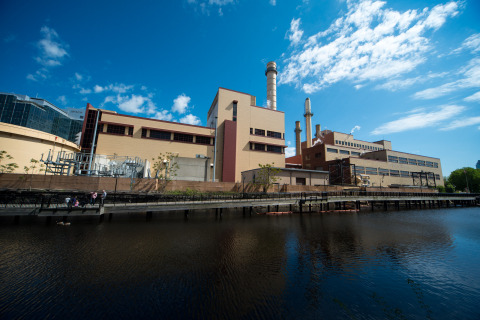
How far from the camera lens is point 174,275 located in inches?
345

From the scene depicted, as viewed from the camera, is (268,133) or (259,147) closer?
(259,147)

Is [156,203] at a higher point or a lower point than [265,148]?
lower

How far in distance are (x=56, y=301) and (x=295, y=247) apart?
12.4m

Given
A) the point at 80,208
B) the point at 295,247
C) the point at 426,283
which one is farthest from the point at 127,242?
the point at 426,283

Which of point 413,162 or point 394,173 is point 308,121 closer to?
point 394,173

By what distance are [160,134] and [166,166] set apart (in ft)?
28.2

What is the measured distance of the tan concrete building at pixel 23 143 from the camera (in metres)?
29.0

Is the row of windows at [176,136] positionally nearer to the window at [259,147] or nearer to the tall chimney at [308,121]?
the window at [259,147]

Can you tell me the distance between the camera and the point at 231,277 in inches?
344

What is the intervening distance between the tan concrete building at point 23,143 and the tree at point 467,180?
122 metres

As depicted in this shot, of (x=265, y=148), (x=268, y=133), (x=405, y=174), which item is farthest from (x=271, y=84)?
(x=405, y=174)

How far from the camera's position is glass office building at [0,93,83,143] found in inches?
3804

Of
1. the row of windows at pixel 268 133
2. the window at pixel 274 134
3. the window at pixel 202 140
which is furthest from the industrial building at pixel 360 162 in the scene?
the window at pixel 202 140

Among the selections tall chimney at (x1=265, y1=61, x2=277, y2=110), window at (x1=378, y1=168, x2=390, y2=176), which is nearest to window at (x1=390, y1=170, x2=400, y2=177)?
window at (x1=378, y1=168, x2=390, y2=176)
